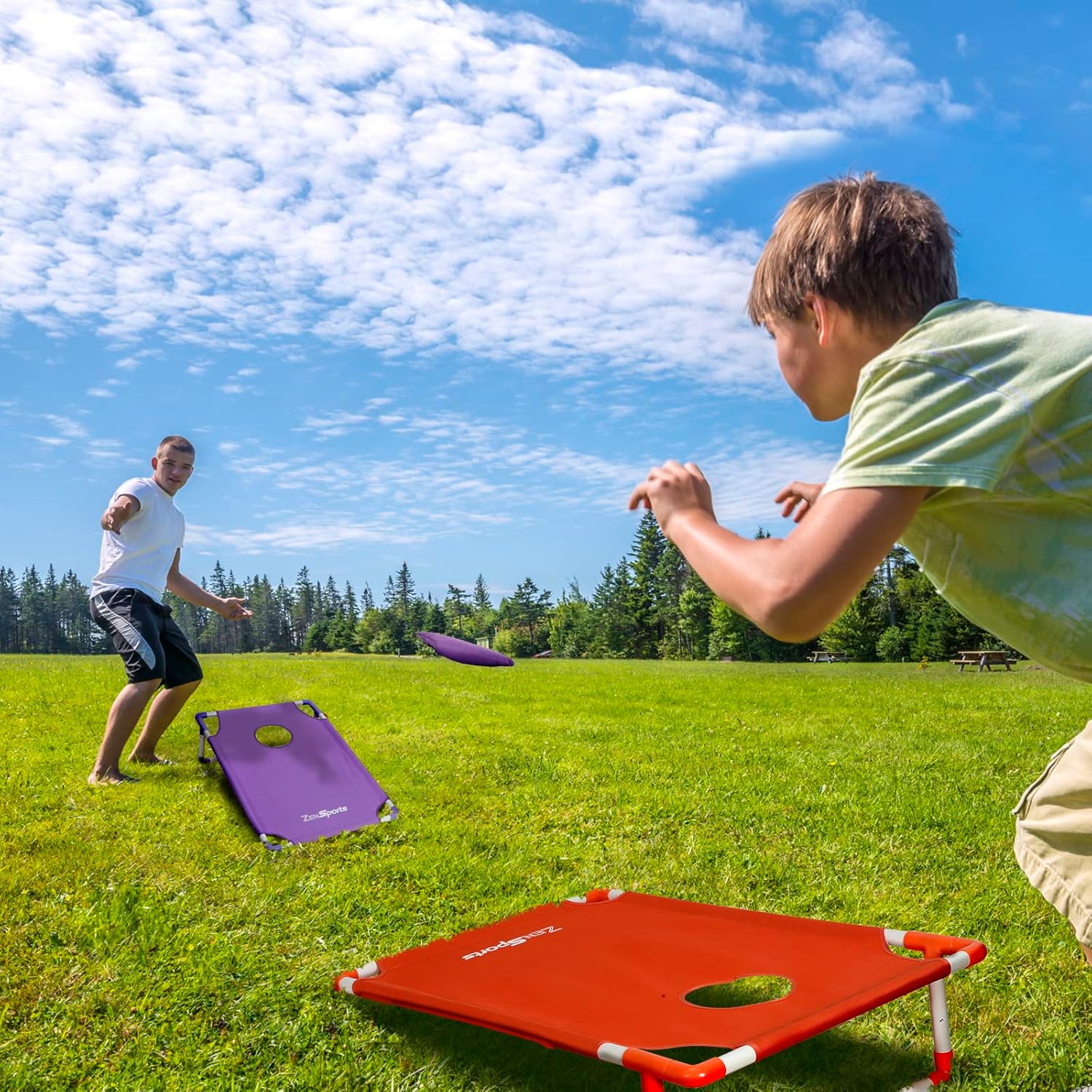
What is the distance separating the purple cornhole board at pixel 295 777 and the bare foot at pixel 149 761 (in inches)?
Result: 12.0

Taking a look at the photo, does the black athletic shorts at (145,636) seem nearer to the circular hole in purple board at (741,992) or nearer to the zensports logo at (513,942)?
the zensports logo at (513,942)

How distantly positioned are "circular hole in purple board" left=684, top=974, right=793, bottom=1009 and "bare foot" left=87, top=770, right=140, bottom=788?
3.82m

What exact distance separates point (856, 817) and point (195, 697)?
6.24m

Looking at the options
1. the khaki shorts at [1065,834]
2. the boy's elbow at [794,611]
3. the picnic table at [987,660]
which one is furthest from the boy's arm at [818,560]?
the picnic table at [987,660]

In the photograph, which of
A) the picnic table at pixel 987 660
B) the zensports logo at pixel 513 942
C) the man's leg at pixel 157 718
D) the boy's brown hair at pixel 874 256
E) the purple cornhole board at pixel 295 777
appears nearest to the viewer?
the boy's brown hair at pixel 874 256

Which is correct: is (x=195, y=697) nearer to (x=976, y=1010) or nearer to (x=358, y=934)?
(x=358, y=934)

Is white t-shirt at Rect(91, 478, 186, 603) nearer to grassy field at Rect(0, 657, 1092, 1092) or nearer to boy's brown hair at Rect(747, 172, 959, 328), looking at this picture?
grassy field at Rect(0, 657, 1092, 1092)

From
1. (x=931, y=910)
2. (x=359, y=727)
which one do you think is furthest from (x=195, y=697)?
(x=931, y=910)

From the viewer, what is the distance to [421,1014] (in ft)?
10.6

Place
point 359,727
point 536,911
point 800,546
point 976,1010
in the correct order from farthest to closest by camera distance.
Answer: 1. point 359,727
2. point 536,911
3. point 976,1010
4. point 800,546

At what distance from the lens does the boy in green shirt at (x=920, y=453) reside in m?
1.52

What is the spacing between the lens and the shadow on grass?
2801mm

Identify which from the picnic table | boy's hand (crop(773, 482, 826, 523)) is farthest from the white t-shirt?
the picnic table

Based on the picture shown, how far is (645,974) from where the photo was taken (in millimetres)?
2914
